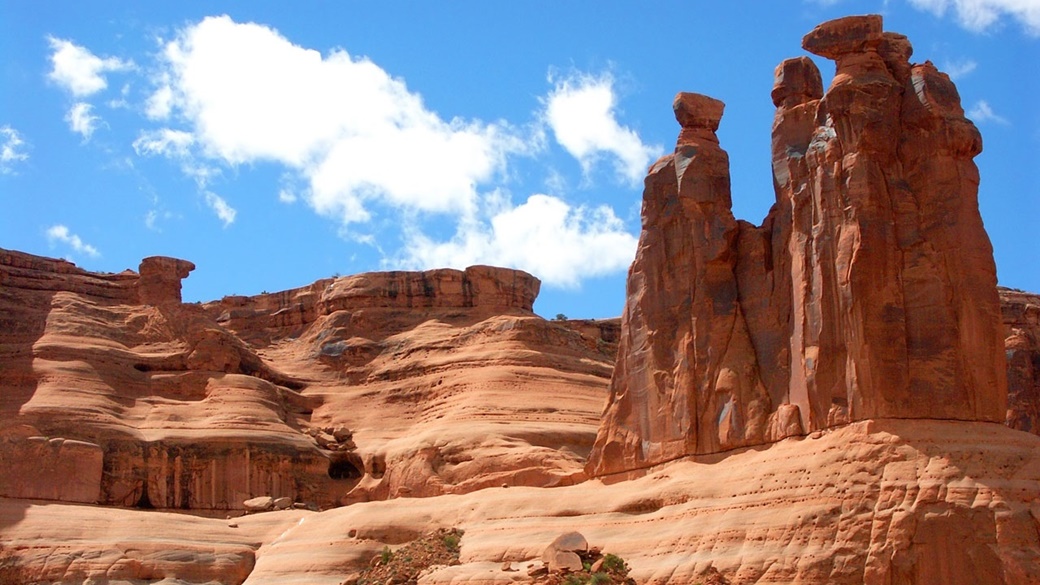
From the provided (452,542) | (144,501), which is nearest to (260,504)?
(144,501)

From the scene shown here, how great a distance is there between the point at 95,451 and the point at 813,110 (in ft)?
89.9

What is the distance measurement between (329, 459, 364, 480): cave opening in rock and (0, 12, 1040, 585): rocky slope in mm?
110

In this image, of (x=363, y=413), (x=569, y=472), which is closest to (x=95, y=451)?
(x=363, y=413)

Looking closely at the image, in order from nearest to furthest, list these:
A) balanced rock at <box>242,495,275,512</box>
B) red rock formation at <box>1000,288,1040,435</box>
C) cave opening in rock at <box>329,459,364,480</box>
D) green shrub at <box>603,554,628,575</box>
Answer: green shrub at <box>603,554,628,575</box>
balanced rock at <box>242,495,275,512</box>
cave opening in rock at <box>329,459,364,480</box>
red rock formation at <box>1000,288,1040,435</box>

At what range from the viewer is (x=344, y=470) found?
61.4 m

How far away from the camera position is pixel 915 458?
3694cm

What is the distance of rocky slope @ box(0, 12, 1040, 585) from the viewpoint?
125ft

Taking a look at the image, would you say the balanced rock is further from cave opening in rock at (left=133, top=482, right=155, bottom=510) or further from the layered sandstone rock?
cave opening in rock at (left=133, top=482, right=155, bottom=510)

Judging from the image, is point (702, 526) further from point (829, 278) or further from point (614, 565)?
point (829, 278)

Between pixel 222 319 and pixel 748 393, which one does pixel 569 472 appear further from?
pixel 222 319

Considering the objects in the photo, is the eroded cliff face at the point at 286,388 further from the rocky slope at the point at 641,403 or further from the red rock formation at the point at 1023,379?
the red rock formation at the point at 1023,379

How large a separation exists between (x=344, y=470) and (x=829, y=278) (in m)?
26.0

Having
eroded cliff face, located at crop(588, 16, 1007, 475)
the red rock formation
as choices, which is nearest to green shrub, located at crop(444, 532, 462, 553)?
eroded cliff face, located at crop(588, 16, 1007, 475)

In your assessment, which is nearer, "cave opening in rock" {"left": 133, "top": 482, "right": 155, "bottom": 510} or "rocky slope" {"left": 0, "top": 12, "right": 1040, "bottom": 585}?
"rocky slope" {"left": 0, "top": 12, "right": 1040, "bottom": 585}
